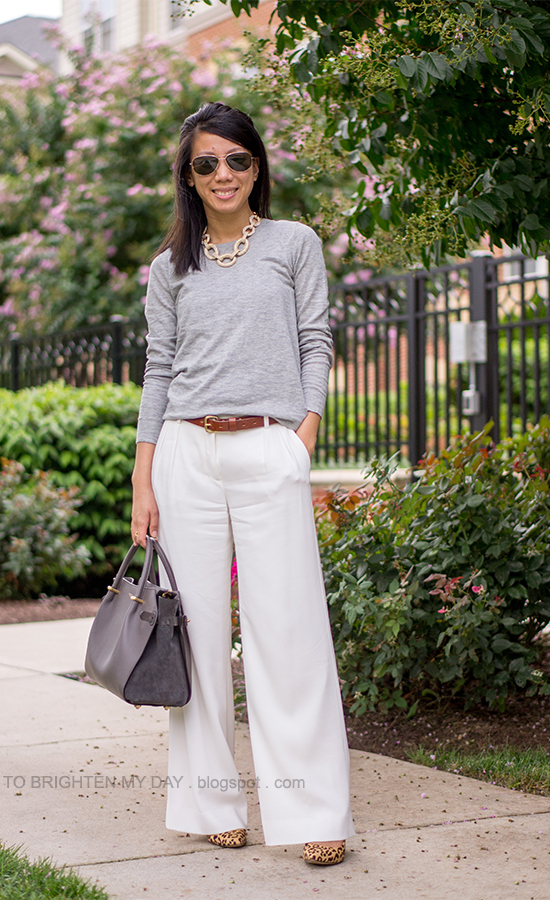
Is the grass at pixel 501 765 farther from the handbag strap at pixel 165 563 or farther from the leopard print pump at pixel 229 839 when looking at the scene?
the handbag strap at pixel 165 563

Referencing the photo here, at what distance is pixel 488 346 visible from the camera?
7797mm

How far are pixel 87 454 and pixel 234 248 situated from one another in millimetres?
5710

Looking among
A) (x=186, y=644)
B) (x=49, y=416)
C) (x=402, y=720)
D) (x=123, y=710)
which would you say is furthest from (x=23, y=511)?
(x=186, y=644)

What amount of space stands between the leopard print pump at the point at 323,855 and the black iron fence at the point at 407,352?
3.18 m

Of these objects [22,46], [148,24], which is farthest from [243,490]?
[22,46]

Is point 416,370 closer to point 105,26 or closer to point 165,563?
point 165,563

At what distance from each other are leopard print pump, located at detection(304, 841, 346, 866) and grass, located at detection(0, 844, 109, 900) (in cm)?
57

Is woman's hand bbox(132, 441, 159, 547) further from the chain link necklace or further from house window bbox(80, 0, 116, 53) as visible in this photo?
house window bbox(80, 0, 116, 53)

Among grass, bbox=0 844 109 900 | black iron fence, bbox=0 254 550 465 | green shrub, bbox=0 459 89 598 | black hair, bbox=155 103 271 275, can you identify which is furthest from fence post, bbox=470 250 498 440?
grass, bbox=0 844 109 900

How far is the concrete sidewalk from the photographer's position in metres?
2.73

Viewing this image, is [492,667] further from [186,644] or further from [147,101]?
[147,101]

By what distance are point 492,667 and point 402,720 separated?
456 millimetres

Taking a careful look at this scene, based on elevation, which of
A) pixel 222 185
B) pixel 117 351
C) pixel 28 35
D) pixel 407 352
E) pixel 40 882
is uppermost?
pixel 28 35

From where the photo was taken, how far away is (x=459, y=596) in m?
4.03
